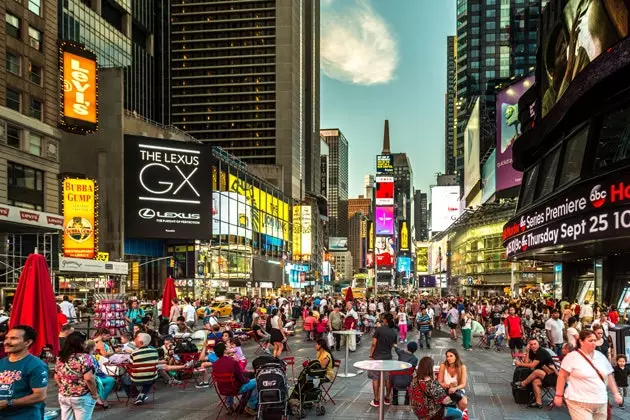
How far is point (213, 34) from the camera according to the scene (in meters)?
148

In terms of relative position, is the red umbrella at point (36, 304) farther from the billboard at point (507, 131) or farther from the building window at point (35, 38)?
the billboard at point (507, 131)

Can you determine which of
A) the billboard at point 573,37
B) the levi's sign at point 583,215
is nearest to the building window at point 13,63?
the billboard at point 573,37

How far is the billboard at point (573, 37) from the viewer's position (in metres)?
18.0

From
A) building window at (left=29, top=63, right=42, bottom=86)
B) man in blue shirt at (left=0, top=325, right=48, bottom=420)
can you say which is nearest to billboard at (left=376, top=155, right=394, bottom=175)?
building window at (left=29, top=63, right=42, bottom=86)

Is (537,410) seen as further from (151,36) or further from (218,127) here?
(218,127)

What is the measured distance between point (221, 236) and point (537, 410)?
61424mm

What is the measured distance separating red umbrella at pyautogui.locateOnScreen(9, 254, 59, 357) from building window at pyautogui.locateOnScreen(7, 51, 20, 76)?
3172cm

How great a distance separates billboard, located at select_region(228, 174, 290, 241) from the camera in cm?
Result: 7792

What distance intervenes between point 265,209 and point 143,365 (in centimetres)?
7705

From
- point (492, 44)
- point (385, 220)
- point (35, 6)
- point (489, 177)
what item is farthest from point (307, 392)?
point (492, 44)

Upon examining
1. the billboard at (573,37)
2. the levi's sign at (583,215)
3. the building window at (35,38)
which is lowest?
the levi's sign at (583,215)

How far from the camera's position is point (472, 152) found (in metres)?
99.7

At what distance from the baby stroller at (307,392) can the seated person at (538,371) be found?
405 centimetres

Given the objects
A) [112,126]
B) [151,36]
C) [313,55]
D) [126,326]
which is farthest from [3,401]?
[313,55]
